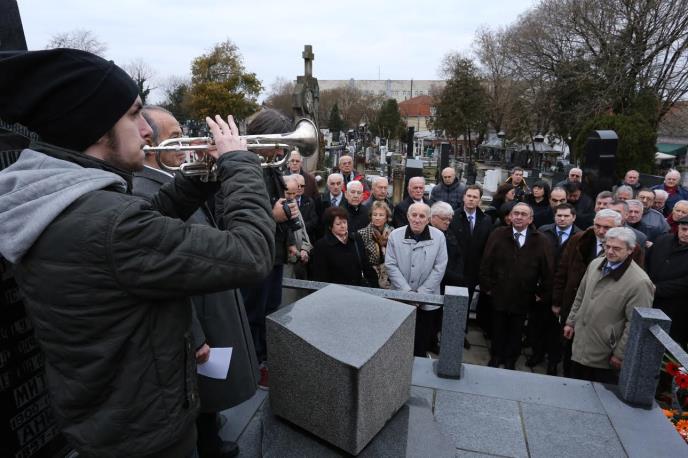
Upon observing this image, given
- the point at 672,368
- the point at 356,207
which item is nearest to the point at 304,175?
the point at 356,207

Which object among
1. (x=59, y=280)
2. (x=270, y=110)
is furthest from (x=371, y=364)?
(x=270, y=110)

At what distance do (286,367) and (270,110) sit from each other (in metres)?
1.92

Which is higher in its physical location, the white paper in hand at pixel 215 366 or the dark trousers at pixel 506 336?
the white paper in hand at pixel 215 366

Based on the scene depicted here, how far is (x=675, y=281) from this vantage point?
15.8ft

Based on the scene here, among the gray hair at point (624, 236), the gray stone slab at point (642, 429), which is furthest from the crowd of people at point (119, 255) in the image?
the gray hair at point (624, 236)

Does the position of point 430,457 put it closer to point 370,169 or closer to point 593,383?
point 593,383

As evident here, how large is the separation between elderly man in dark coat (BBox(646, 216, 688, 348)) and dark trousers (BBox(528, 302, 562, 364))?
108 cm

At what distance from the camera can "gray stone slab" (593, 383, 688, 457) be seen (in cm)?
326

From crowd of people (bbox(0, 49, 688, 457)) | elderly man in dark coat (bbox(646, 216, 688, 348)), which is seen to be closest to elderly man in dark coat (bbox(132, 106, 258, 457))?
crowd of people (bbox(0, 49, 688, 457))

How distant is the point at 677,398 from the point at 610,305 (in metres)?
1.13

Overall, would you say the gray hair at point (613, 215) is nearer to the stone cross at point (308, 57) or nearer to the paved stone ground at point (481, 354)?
the paved stone ground at point (481, 354)

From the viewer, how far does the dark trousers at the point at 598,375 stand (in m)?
4.24

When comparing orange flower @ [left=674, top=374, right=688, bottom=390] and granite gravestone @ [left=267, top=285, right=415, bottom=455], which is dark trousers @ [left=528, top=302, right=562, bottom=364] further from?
granite gravestone @ [left=267, top=285, right=415, bottom=455]

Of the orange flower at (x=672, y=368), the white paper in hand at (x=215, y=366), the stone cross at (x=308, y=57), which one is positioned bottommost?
the orange flower at (x=672, y=368)
